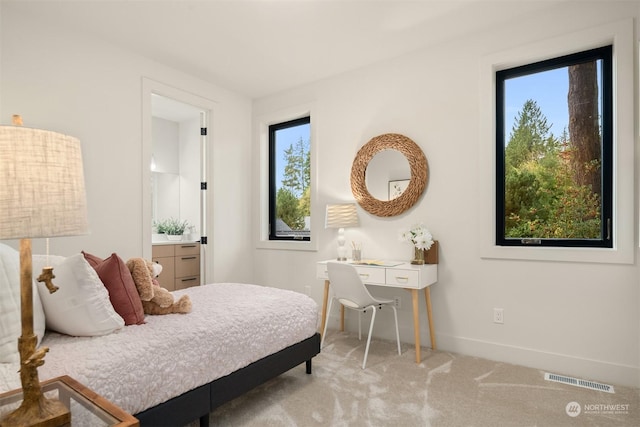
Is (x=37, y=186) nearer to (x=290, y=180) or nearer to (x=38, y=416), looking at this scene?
(x=38, y=416)

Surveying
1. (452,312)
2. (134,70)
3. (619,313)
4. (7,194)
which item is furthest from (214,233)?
(619,313)

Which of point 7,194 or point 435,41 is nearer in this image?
point 7,194

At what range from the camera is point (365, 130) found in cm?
373

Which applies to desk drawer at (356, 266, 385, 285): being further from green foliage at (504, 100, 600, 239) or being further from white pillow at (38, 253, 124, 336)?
white pillow at (38, 253, 124, 336)

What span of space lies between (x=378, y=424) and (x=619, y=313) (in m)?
1.83

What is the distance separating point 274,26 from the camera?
2.97 m

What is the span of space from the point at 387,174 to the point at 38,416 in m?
3.05

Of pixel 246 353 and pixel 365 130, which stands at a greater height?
pixel 365 130

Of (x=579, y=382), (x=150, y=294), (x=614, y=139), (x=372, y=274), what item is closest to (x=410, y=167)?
(x=372, y=274)

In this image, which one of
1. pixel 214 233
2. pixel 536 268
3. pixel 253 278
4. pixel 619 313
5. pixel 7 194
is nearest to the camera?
pixel 7 194

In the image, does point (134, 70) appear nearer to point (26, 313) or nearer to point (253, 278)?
point (253, 278)

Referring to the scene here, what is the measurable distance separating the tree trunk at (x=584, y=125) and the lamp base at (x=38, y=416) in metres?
3.24

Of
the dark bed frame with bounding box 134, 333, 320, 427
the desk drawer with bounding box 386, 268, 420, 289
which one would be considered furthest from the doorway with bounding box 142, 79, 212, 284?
the dark bed frame with bounding box 134, 333, 320, 427

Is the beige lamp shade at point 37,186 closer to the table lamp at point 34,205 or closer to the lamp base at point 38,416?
the table lamp at point 34,205
